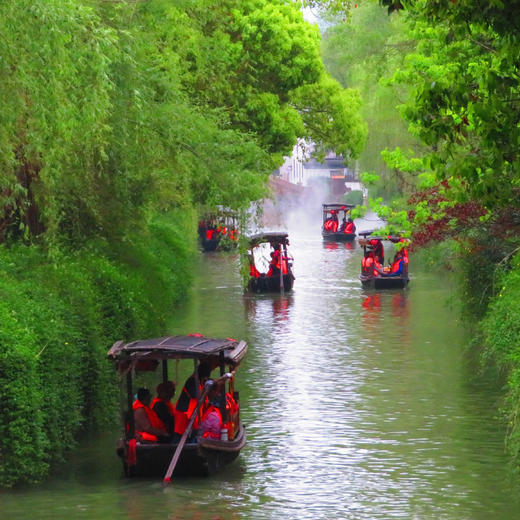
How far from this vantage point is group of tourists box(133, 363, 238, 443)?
711 inches

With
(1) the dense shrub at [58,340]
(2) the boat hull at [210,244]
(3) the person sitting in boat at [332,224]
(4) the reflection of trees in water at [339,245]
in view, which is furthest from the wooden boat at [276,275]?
(3) the person sitting in boat at [332,224]

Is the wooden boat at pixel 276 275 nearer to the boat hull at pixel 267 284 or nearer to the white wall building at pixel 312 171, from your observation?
the boat hull at pixel 267 284

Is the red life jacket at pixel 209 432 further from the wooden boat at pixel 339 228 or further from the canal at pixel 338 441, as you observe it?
the wooden boat at pixel 339 228

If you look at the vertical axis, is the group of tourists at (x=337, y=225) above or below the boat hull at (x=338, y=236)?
above

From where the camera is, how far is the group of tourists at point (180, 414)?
59.3ft

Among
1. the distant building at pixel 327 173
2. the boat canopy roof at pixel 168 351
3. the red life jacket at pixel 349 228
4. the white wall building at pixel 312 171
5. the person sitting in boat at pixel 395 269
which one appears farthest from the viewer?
the white wall building at pixel 312 171

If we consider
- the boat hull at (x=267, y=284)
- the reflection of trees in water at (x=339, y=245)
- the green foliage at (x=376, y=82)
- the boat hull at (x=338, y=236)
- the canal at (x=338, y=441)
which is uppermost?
the green foliage at (x=376, y=82)

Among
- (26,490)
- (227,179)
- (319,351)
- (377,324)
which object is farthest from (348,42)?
(26,490)

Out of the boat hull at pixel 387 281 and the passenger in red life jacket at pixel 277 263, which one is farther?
the boat hull at pixel 387 281

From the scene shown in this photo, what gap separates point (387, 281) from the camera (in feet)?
156

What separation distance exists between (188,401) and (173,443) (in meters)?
0.91

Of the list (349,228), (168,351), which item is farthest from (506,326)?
→ (349,228)

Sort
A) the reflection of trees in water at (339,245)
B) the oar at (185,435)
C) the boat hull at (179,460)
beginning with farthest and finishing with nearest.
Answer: the reflection of trees in water at (339,245)
the boat hull at (179,460)
the oar at (185,435)

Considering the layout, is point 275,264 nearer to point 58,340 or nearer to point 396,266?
point 396,266
